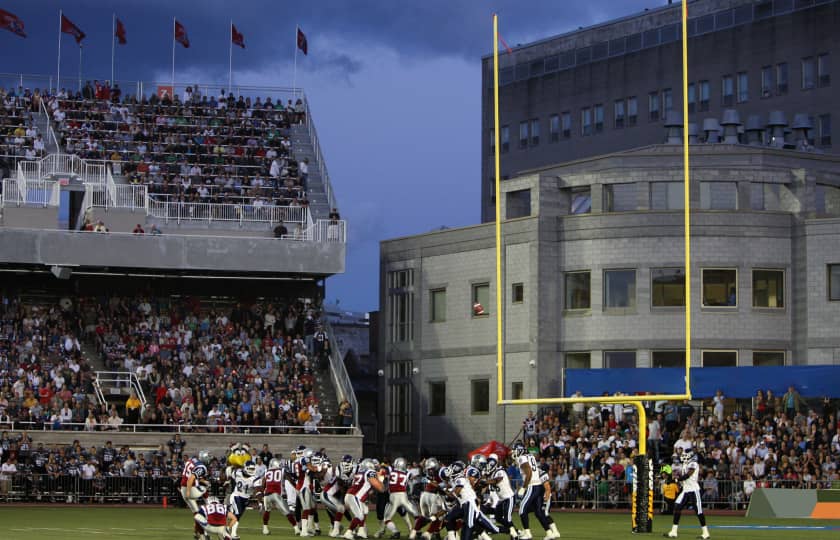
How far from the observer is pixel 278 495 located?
30.0m

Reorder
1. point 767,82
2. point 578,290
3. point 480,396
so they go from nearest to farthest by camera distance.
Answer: point 578,290 < point 480,396 < point 767,82

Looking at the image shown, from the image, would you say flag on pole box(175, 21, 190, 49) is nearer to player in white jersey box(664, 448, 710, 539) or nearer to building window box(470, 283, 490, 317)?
building window box(470, 283, 490, 317)

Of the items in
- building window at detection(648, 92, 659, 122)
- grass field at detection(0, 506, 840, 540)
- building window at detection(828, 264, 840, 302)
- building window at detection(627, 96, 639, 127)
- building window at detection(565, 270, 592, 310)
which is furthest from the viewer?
building window at detection(627, 96, 639, 127)

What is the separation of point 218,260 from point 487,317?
9140mm

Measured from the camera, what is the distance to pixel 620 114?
7850 centimetres

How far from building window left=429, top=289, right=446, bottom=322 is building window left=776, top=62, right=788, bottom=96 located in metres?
25.7

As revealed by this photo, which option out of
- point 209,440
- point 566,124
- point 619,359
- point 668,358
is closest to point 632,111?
point 566,124

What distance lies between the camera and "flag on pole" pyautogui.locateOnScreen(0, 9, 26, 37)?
58.3 m

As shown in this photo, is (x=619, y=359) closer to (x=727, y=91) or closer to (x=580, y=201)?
(x=580, y=201)

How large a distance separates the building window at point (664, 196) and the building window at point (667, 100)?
88.9 feet

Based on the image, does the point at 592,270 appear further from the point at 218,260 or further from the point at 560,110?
the point at 560,110

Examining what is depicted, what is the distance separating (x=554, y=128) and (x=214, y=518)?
6021 cm

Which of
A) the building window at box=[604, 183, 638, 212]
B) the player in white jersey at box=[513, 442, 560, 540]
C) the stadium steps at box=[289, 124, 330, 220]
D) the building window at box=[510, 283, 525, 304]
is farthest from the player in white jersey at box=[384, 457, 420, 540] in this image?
the stadium steps at box=[289, 124, 330, 220]

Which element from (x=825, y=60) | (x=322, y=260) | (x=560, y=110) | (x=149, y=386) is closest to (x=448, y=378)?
(x=322, y=260)
